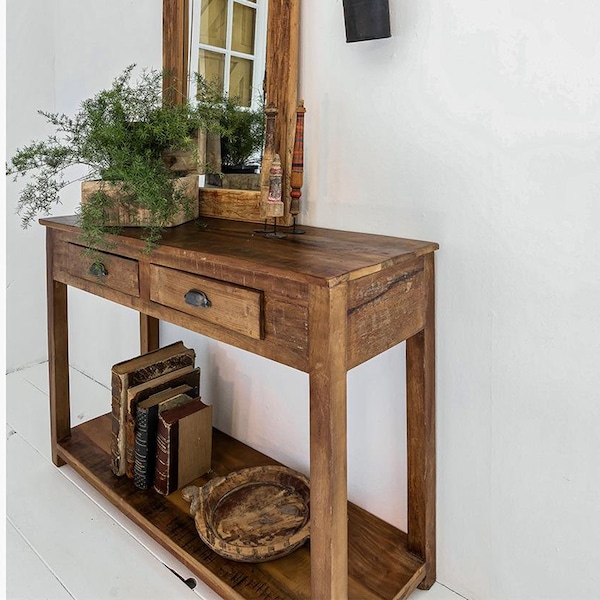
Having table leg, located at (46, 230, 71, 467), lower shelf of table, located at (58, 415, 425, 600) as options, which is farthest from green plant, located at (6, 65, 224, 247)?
lower shelf of table, located at (58, 415, 425, 600)

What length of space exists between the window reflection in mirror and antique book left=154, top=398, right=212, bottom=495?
2.17 feet

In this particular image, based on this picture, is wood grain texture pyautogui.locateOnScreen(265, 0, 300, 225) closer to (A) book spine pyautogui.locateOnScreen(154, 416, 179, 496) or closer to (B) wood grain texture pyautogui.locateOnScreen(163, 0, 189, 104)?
(B) wood grain texture pyautogui.locateOnScreen(163, 0, 189, 104)

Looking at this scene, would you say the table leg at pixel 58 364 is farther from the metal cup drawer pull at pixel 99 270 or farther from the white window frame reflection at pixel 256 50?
the white window frame reflection at pixel 256 50

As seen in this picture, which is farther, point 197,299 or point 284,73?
point 284,73

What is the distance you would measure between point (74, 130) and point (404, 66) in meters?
0.84

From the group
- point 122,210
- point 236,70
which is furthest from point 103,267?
point 236,70

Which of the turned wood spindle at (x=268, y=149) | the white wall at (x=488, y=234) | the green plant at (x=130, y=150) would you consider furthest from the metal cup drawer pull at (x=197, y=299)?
the white wall at (x=488, y=234)

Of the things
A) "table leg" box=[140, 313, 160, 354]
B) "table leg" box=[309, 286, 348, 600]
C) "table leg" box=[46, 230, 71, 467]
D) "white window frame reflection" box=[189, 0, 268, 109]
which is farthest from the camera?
"table leg" box=[140, 313, 160, 354]

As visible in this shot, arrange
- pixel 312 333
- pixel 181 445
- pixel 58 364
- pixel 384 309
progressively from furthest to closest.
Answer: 1. pixel 58 364
2. pixel 181 445
3. pixel 384 309
4. pixel 312 333

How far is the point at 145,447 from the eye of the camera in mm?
1532

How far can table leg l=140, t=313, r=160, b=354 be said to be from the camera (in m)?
1.96

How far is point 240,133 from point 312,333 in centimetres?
75

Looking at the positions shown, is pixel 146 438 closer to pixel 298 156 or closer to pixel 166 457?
pixel 166 457

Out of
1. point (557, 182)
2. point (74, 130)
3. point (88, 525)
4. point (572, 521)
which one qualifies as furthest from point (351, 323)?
point (88, 525)
